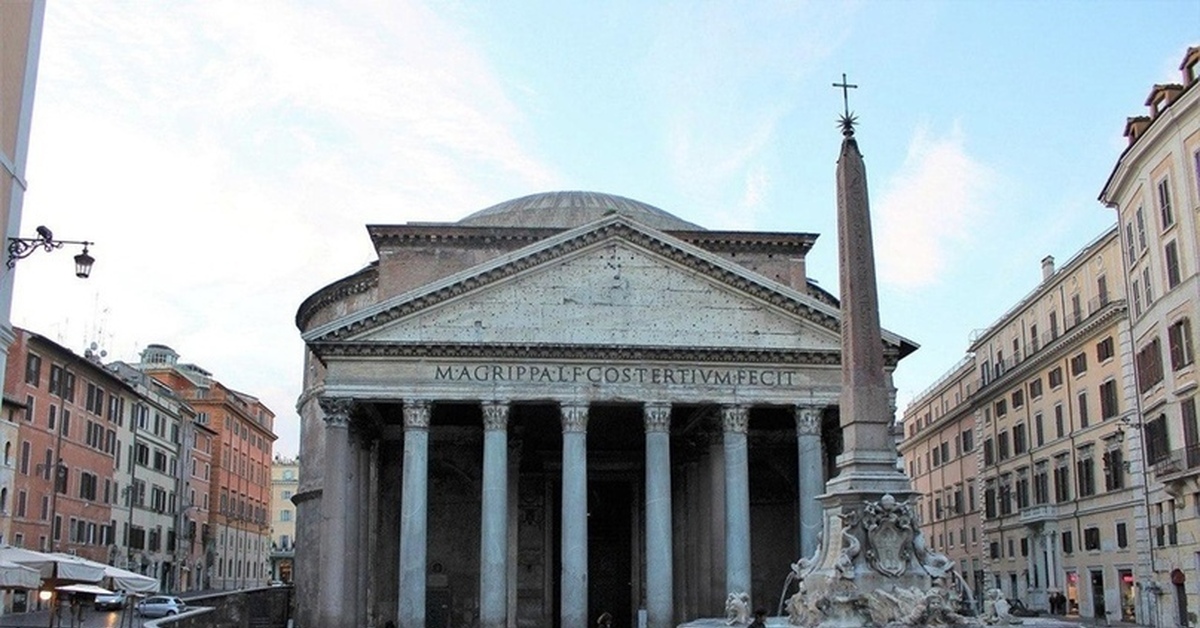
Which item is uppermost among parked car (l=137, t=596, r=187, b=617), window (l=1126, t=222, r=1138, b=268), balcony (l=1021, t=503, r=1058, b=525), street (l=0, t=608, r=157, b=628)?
window (l=1126, t=222, r=1138, b=268)

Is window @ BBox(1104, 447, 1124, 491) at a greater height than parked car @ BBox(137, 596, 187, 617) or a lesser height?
greater

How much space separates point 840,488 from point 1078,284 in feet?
94.0

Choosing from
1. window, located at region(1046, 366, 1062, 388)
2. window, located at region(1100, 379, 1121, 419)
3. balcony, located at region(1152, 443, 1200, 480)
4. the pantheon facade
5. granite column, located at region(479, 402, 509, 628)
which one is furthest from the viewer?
window, located at region(1046, 366, 1062, 388)

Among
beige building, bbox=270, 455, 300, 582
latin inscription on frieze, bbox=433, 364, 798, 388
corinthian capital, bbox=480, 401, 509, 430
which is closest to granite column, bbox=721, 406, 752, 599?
latin inscription on frieze, bbox=433, 364, 798, 388

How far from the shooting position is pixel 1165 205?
28.9 meters

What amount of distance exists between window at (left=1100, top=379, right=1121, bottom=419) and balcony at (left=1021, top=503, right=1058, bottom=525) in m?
5.72

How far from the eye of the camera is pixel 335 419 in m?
29.0

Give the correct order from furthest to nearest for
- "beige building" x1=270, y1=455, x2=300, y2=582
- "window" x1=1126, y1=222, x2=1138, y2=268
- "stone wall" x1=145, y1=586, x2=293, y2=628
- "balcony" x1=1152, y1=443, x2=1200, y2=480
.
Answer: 1. "beige building" x1=270, y1=455, x2=300, y2=582
2. "window" x1=1126, y1=222, x2=1138, y2=268
3. "balcony" x1=1152, y1=443, x2=1200, y2=480
4. "stone wall" x1=145, y1=586, x2=293, y2=628

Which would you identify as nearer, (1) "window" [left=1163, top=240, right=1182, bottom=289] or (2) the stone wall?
(2) the stone wall

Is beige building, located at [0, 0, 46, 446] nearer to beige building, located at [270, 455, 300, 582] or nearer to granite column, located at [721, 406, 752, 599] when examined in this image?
granite column, located at [721, 406, 752, 599]

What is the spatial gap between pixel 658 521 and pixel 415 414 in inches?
254

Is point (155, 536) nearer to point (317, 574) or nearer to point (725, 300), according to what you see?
point (317, 574)

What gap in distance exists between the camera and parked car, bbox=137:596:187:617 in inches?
1342

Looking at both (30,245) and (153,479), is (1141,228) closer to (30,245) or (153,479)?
(30,245)
